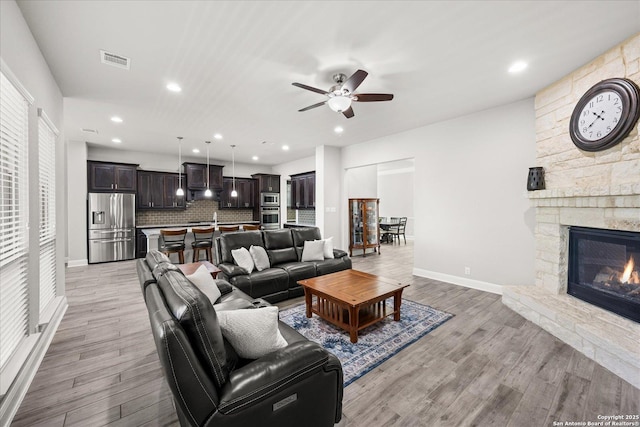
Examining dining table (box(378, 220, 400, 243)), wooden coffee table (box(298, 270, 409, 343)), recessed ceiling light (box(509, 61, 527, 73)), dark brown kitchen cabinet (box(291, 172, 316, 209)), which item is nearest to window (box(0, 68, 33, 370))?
wooden coffee table (box(298, 270, 409, 343))

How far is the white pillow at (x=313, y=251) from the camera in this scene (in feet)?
14.2

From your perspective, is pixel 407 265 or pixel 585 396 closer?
pixel 585 396

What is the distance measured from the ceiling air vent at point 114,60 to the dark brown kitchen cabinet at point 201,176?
509 centimetres

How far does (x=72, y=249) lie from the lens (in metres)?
5.85

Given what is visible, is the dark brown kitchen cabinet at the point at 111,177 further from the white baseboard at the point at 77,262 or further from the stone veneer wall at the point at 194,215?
the white baseboard at the point at 77,262

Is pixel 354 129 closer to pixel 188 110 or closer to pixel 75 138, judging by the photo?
pixel 188 110

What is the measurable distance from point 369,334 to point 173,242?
16.2 feet

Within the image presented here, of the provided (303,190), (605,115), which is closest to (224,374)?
(605,115)

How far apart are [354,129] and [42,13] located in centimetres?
424

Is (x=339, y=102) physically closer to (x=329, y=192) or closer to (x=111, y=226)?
(x=329, y=192)

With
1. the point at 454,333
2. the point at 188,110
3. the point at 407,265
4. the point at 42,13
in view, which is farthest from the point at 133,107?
the point at 407,265

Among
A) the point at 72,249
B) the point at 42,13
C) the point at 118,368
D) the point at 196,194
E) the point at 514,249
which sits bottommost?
the point at 118,368

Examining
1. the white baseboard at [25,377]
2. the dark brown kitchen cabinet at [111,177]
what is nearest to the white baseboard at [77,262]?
the dark brown kitchen cabinet at [111,177]

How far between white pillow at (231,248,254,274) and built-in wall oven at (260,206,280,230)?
199 inches
